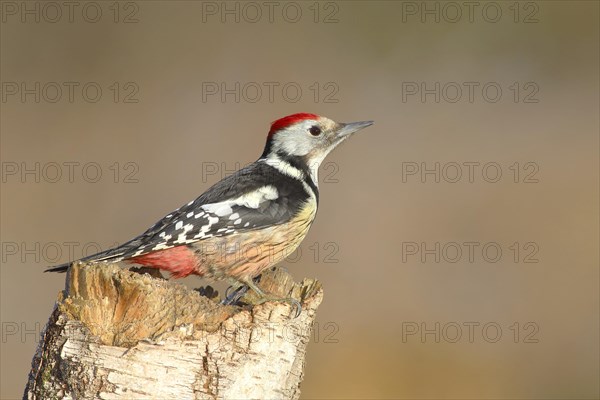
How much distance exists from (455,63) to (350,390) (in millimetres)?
5965

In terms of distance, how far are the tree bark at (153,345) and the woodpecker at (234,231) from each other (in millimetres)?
900

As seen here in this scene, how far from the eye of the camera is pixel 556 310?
792 cm

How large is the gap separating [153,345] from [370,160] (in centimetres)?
694

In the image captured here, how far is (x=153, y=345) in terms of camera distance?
9.56 ft

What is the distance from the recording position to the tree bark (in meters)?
2.88

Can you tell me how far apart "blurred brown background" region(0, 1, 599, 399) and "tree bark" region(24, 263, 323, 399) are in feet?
13.6

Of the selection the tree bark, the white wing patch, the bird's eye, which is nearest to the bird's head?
the bird's eye

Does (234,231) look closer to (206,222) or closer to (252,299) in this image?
(206,222)

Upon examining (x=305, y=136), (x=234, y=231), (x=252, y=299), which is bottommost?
(x=252, y=299)

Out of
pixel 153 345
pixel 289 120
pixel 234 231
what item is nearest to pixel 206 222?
pixel 234 231

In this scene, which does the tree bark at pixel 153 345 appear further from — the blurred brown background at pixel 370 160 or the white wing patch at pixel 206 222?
the blurred brown background at pixel 370 160

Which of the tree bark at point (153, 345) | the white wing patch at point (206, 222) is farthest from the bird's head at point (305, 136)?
the tree bark at point (153, 345)

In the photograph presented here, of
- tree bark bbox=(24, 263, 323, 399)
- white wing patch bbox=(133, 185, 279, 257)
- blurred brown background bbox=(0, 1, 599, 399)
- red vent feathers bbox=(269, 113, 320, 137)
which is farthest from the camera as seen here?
blurred brown background bbox=(0, 1, 599, 399)

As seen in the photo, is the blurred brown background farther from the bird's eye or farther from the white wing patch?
the white wing patch
